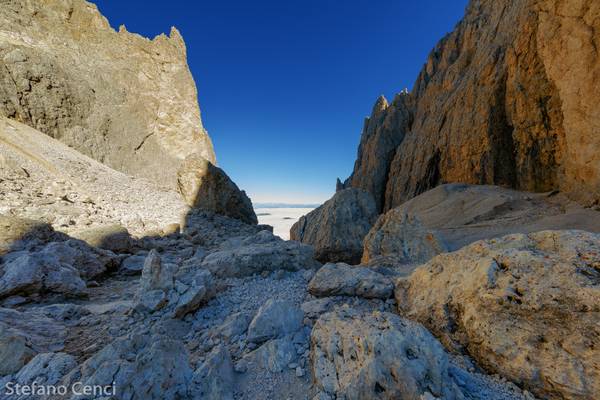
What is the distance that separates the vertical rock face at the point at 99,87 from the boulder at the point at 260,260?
973 inches

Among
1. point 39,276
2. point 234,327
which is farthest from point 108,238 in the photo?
point 234,327

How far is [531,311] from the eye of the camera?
2332 mm

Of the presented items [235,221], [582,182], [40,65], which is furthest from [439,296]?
[40,65]

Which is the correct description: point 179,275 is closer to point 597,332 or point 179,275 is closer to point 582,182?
point 597,332

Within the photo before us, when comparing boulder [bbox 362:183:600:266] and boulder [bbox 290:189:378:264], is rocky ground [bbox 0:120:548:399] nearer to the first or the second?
boulder [bbox 362:183:600:266]

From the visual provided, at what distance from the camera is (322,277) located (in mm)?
4574

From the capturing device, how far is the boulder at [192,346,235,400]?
2320mm

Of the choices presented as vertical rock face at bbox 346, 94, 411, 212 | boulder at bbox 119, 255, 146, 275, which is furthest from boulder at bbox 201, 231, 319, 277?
vertical rock face at bbox 346, 94, 411, 212

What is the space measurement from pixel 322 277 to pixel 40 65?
100.0 feet

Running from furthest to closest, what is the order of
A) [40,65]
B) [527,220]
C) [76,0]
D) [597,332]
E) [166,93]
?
[166,93] < [76,0] < [40,65] < [527,220] < [597,332]

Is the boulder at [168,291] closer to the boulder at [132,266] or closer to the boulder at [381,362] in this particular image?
the boulder at [381,362]

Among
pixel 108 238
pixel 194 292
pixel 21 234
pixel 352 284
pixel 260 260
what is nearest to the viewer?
pixel 194 292

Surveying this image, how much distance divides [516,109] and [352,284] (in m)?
18.7

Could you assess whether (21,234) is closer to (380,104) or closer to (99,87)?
(99,87)
